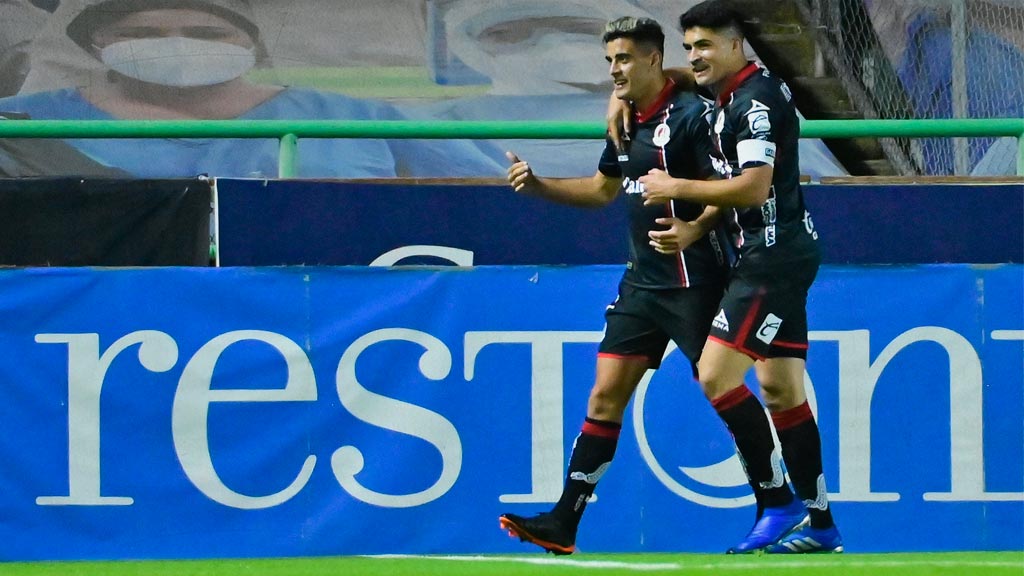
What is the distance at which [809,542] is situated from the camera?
4984 millimetres

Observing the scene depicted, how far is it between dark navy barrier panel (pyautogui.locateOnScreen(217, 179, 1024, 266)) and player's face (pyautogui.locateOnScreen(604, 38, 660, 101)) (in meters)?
1.37

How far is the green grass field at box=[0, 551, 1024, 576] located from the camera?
4.06 meters

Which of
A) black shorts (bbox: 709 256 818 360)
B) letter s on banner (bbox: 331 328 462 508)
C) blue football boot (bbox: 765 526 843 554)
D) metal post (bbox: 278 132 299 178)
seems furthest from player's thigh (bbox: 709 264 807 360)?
metal post (bbox: 278 132 299 178)

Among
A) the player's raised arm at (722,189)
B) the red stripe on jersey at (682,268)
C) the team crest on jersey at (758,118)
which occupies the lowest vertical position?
the red stripe on jersey at (682,268)

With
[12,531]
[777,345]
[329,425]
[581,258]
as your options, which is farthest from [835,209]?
[12,531]

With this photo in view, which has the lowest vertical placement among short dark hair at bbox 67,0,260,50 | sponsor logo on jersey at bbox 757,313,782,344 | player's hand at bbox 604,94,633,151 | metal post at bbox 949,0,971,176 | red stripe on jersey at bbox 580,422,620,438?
red stripe on jersey at bbox 580,422,620,438

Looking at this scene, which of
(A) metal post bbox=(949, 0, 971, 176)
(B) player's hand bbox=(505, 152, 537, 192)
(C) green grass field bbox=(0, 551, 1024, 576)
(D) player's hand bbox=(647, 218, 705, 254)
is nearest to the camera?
(C) green grass field bbox=(0, 551, 1024, 576)

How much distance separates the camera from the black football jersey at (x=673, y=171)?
16.8 feet

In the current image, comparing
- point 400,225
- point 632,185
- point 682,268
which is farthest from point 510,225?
point 682,268

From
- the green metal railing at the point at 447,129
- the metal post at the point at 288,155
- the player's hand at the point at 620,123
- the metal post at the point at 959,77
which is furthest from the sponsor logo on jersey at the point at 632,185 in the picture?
the metal post at the point at 959,77

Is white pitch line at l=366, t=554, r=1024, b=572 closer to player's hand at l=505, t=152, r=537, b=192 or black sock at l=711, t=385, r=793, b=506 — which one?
black sock at l=711, t=385, r=793, b=506

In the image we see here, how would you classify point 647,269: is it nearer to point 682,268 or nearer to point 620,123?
point 682,268

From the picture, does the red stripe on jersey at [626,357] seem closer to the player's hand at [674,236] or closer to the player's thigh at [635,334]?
the player's thigh at [635,334]

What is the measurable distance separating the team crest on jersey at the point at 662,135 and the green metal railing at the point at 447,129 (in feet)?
4.74
